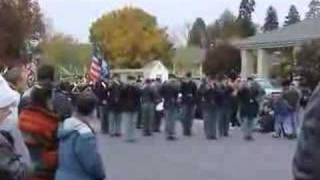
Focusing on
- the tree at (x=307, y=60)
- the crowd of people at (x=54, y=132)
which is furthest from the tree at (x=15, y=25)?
the crowd of people at (x=54, y=132)

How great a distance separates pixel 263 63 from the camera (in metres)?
70.0

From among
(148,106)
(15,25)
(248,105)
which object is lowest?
(148,106)

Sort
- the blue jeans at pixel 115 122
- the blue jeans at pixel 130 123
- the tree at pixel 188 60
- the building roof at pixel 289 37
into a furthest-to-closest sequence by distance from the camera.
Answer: the tree at pixel 188 60
the building roof at pixel 289 37
the blue jeans at pixel 115 122
the blue jeans at pixel 130 123

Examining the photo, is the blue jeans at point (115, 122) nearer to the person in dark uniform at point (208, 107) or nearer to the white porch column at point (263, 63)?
the person in dark uniform at point (208, 107)

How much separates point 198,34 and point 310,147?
13718 centimetres

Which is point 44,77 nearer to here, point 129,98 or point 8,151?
point 8,151

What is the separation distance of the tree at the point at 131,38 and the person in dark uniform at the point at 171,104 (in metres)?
81.6

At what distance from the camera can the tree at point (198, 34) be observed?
134250 millimetres

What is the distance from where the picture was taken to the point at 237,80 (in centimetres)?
2630

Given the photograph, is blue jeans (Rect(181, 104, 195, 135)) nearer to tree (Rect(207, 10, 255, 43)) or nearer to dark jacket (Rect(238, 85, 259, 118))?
dark jacket (Rect(238, 85, 259, 118))

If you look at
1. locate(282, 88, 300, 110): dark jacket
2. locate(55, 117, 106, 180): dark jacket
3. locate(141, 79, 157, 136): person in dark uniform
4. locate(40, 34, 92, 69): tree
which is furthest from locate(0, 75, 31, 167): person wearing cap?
locate(40, 34, 92, 69): tree

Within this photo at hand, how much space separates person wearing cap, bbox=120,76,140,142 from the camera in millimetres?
23531

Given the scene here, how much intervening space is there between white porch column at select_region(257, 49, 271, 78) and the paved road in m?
44.7

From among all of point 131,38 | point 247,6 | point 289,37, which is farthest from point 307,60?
point 247,6
